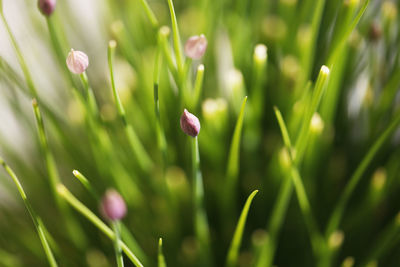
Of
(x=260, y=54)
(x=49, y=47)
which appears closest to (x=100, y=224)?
(x=260, y=54)

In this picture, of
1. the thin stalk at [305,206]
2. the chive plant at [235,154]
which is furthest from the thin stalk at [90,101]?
the thin stalk at [305,206]

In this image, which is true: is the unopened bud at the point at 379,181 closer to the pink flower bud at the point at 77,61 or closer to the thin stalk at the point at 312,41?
the thin stalk at the point at 312,41

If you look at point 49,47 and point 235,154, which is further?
point 49,47

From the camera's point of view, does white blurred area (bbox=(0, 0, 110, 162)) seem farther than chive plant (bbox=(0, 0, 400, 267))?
Yes

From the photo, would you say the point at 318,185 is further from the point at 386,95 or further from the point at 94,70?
the point at 94,70

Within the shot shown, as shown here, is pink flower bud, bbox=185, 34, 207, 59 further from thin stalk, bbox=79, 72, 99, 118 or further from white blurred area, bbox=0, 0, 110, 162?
white blurred area, bbox=0, 0, 110, 162

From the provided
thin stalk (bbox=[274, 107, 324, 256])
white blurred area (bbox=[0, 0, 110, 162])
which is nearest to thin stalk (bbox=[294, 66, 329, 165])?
thin stalk (bbox=[274, 107, 324, 256])

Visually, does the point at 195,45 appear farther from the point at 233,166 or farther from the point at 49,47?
the point at 49,47
